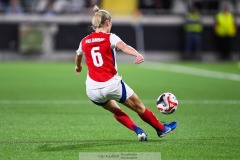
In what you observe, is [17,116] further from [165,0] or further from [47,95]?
[165,0]

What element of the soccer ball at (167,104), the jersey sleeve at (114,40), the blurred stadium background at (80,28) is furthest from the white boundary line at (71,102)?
the blurred stadium background at (80,28)

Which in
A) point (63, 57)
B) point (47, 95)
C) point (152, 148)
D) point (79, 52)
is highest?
point (79, 52)

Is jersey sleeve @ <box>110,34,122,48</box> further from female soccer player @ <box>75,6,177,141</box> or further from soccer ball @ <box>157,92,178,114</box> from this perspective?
soccer ball @ <box>157,92,178,114</box>

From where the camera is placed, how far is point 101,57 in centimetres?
865

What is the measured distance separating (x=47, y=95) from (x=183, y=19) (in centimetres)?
1416

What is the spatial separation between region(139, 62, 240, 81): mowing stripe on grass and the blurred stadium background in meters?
1.48

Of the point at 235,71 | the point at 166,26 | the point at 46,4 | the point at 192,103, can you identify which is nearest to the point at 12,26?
the point at 46,4

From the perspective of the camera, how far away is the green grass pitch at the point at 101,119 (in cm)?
830

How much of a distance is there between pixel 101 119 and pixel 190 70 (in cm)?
1283

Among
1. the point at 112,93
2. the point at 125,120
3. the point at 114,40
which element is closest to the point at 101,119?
the point at 125,120

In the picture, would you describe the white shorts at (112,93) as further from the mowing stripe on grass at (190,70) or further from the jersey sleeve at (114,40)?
the mowing stripe on grass at (190,70)

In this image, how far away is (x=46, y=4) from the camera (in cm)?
2812

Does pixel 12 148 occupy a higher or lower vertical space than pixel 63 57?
higher

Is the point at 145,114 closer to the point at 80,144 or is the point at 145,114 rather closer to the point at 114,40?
the point at 80,144
